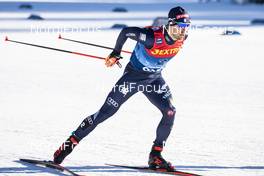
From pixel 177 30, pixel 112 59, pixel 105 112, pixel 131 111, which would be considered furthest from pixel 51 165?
pixel 131 111

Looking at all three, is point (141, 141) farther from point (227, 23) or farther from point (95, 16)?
point (95, 16)

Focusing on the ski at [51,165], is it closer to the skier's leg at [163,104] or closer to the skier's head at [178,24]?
the skier's leg at [163,104]

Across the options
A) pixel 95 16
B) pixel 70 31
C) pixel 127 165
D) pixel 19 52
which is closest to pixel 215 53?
pixel 19 52

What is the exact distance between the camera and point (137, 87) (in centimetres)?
674

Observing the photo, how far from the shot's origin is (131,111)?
10391mm

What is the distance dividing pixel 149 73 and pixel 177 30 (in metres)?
0.53

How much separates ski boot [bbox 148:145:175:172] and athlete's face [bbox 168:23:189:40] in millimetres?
1160

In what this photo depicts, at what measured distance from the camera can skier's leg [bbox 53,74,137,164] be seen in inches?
262

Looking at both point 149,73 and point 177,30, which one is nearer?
point 177,30

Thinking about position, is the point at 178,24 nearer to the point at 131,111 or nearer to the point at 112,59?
the point at 112,59

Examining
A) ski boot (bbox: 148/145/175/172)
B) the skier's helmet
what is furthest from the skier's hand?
ski boot (bbox: 148/145/175/172)

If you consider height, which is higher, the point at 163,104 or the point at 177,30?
the point at 177,30

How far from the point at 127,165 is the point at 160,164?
39cm

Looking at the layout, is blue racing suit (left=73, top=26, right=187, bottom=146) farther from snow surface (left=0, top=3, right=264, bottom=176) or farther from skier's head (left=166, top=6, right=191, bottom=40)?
snow surface (left=0, top=3, right=264, bottom=176)
